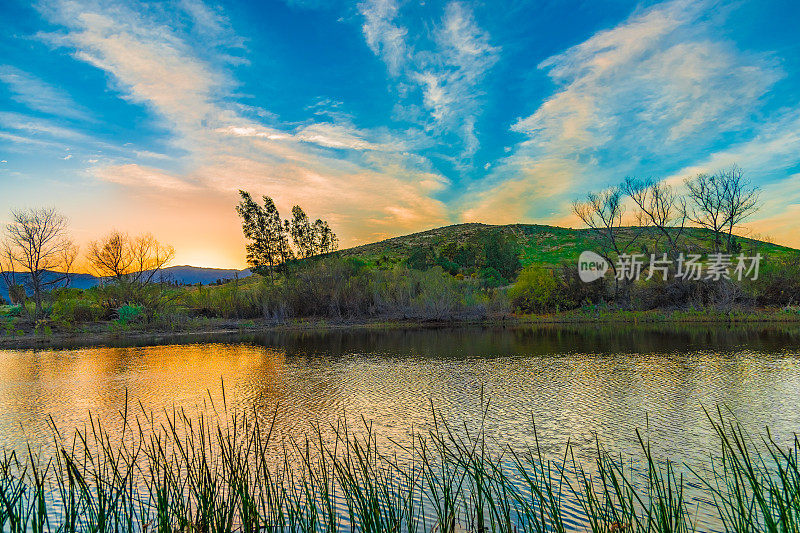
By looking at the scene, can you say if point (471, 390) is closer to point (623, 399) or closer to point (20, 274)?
point (623, 399)

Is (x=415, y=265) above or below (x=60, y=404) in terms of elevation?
above

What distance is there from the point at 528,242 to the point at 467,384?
2738 inches

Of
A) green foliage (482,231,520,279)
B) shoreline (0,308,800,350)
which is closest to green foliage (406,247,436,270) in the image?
green foliage (482,231,520,279)

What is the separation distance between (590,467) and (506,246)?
57330 mm

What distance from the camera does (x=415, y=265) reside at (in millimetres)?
56688

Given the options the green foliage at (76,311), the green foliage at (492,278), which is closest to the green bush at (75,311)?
the green foliage at (76,311)

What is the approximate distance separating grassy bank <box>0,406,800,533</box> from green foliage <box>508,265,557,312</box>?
108 ft

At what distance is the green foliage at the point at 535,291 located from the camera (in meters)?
40.6

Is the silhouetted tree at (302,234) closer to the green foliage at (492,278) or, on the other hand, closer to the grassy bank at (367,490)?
the green foliage at (492,278)

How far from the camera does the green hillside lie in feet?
219

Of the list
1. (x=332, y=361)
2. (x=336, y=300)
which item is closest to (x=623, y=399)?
(x=332, y=361)

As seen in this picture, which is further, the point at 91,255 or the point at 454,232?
the point at 454,232

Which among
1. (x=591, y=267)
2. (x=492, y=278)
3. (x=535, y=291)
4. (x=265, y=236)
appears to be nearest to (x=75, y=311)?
(x=265, y=236)

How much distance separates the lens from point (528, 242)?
262 ft
